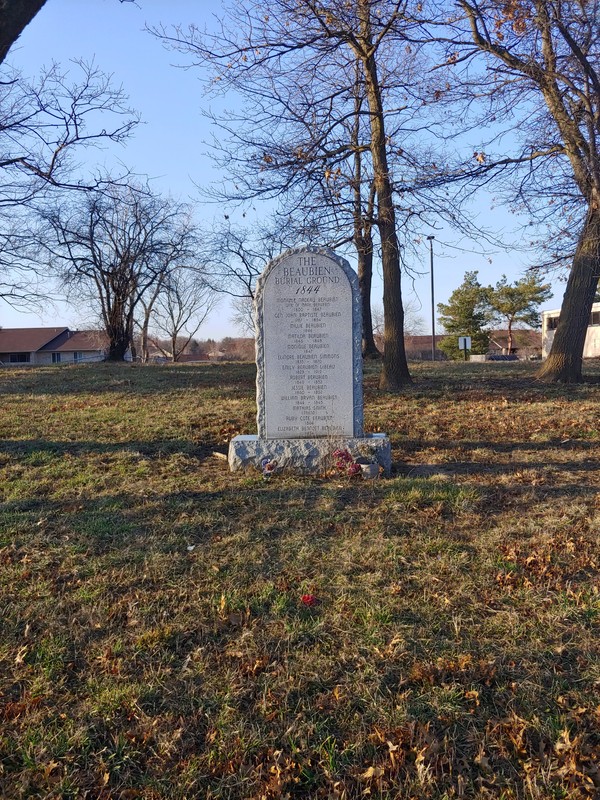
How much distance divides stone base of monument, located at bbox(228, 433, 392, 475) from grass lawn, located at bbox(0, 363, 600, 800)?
28 cm

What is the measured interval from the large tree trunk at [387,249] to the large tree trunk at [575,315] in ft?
9.21

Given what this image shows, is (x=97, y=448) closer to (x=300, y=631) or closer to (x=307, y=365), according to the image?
(x=307, y=365)

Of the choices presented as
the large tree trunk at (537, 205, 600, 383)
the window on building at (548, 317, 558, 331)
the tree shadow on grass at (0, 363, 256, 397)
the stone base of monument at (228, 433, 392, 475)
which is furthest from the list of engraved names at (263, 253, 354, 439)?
the window on building at (548, 317, 558, 331)

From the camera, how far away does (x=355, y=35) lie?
10070mm

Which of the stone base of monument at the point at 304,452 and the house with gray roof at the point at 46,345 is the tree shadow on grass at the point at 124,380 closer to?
the stone base of monument at the point at 304,452

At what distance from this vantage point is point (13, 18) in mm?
4086

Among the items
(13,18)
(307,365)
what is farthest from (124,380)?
(13,18)

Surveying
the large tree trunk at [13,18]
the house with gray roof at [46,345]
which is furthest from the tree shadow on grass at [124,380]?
the house with gray roof at [46,345]

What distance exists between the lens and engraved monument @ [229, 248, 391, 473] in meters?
6.20

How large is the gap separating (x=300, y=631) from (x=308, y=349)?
363 centimetres

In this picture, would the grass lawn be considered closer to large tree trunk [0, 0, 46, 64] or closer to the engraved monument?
the engraved monument

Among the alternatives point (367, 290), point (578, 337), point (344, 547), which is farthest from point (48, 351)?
point (344, 547)

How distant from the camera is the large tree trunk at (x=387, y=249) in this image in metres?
10.8

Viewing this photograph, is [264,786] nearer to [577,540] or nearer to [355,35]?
[577,540]
